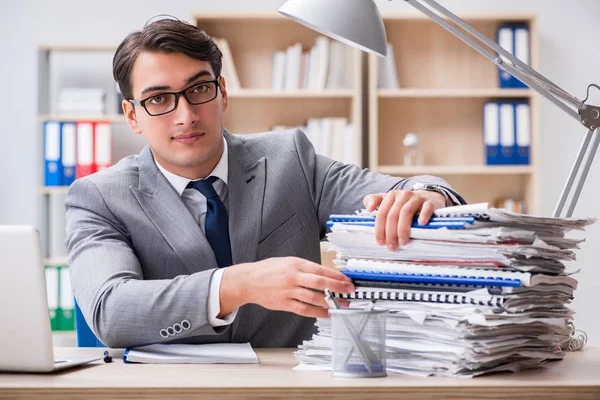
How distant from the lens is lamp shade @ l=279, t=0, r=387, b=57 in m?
1.40

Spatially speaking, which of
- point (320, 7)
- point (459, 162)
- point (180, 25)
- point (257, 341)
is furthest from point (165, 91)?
point (459, 162)

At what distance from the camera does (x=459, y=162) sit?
4270 millimetres

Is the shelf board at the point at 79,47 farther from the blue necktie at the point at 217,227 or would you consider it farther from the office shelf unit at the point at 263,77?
the blue necktie at the point at 217,227

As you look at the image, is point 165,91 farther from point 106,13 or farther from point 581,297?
point 581,297

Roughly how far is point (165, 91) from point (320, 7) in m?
0.41

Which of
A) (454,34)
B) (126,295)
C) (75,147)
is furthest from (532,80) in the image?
(75,147)

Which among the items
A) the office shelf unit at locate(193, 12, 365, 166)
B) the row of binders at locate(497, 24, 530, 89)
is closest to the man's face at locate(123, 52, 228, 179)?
the office shelf unit at locate(193, 12, 365, 166)

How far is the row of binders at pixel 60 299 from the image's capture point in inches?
150

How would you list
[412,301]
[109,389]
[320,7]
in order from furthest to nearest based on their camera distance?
[320,7] < [412,301] < [109,389]

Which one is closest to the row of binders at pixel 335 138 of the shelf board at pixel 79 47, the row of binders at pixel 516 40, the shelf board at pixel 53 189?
the row of binders at pixel 516 40

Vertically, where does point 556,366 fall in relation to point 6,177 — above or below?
below

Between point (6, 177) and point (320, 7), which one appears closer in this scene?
point (320, 7)

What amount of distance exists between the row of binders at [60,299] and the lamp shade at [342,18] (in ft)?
9.05

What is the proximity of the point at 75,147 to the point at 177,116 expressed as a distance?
96.5 inches
